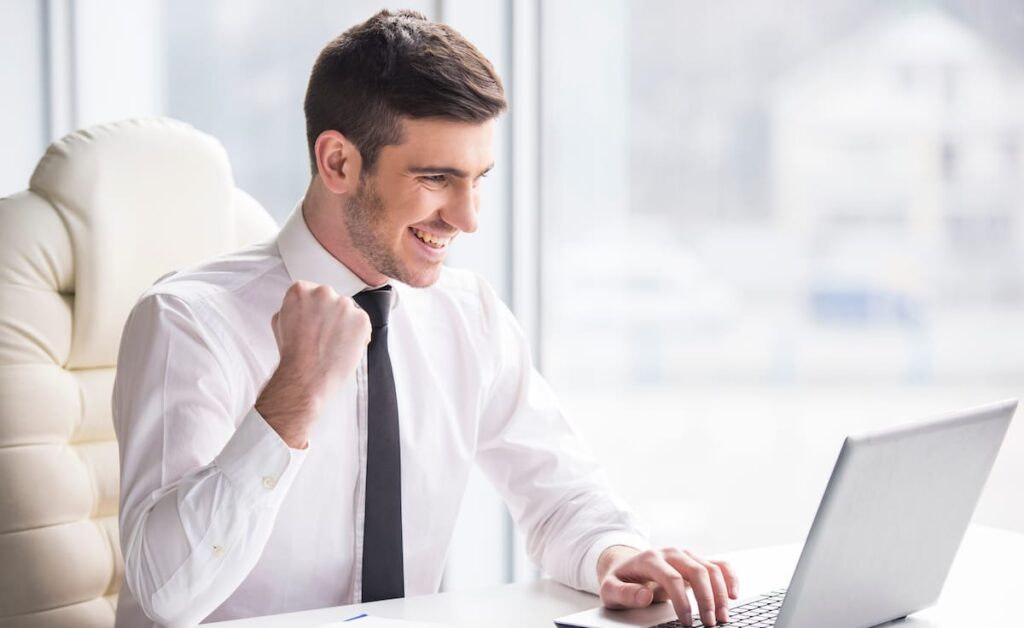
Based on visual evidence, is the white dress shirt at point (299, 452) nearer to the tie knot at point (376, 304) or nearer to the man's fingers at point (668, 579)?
the tie knot at point (376, 304)

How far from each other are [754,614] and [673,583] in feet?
0.30

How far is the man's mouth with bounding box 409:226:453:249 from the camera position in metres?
1.53

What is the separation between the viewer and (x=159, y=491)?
1.28 metres

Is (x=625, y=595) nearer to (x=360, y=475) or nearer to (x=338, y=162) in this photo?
(x=360, y=475)

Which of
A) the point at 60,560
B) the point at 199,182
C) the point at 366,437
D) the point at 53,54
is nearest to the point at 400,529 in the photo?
the point at 366,437

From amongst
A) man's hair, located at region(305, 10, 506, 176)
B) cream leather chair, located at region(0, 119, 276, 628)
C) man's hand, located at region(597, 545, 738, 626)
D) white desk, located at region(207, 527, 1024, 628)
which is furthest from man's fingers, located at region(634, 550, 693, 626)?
cream leather chair, located at region(0, 119, 276, 628)

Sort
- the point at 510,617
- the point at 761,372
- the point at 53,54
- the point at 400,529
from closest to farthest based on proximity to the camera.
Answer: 1. the point at 510,617
2. the point at 400,529
3. the point at 761,372
4. the point at 53,54

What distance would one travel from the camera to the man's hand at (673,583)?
119 centimetres

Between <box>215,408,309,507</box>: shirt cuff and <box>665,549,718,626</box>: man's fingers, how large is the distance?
1.45ft

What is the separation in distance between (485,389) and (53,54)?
81.0 inches

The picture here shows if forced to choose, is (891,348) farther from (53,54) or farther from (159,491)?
(53,54)

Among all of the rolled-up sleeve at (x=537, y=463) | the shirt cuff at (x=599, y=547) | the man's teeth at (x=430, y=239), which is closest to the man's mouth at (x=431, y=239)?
the man's teeth at (x=430, y=239)

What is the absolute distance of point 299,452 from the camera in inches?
49.6

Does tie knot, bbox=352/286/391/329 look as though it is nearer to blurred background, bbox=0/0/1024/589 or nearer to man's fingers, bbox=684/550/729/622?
man's fingers, bbox=684/550/729/622
